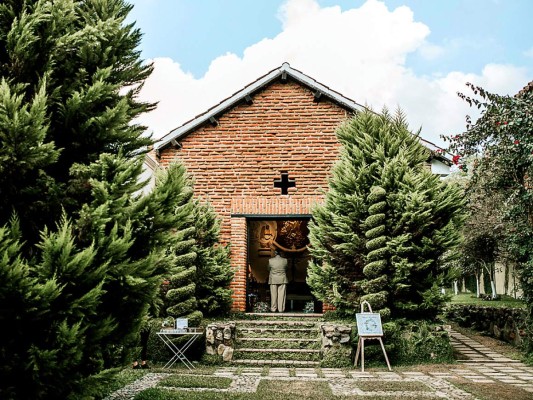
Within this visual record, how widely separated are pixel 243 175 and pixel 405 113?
4.58 meters

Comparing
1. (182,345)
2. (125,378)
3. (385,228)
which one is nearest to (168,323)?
(182,345)

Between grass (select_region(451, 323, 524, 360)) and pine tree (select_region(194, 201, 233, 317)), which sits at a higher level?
pine tree (select_region(194, 201, 233, 317))

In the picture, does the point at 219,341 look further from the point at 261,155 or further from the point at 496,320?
the point at 496,320

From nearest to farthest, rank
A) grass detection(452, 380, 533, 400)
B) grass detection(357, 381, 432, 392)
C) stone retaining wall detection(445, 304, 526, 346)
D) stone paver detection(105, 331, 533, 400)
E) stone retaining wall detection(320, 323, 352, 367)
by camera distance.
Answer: grass detection(452, 380, 533, 400) < stone paver detection(105, 331, 533, 400) < grass detection(357, 381, 432, 392) < stone retaining wall detection(320, 323, 352, 367) < stone retaining wall detection(445, 304, 526, 346)

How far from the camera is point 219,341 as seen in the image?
1043 cm

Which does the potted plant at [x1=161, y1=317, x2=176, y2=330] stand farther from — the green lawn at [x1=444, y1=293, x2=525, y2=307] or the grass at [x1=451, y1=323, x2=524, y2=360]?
the green lawn at [x1=444, y1=293, x2=525, y2=307]

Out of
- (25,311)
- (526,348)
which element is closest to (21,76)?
(25,311)

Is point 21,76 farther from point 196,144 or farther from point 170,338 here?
point 196,144

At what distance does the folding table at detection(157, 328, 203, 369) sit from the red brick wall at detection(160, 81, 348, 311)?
2.85m

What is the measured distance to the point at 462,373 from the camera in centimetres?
924

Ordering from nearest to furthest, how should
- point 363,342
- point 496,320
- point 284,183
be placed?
point 363,342 < point 284,183 < point 496,320

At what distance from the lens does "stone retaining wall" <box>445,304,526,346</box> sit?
12.1 meters

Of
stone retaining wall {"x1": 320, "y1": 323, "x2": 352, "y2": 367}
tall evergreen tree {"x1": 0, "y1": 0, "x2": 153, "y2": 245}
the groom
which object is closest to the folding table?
stone retaining wall {"x1": 320, "y1": 323, "x2": 352, "y2": 367}

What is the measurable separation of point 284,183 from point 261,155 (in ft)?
3.33
